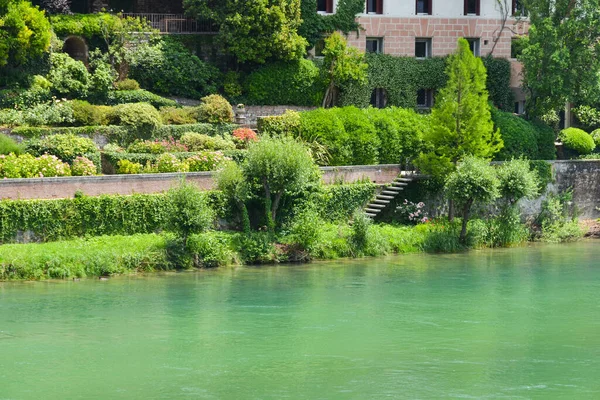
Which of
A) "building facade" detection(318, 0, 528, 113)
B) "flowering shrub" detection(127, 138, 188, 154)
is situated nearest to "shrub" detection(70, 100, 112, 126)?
"flowering shrub" detection(127, 138, 188, 154)

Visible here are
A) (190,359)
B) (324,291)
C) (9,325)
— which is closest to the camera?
(190,359)

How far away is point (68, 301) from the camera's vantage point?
34.2 meters

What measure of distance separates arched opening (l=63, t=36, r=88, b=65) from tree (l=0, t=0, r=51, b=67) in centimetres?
251

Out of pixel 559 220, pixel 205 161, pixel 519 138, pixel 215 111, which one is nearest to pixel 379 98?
pixel 519 138

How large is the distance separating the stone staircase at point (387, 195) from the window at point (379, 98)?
34.8 feet

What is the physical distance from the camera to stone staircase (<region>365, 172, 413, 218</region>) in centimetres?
4423

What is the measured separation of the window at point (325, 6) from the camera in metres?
54.7

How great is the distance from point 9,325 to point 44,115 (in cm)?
1480

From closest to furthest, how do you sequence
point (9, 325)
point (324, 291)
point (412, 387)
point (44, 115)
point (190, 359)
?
point (412, 387), point (190, 359), point (9, 325), point (324, 291), point (44, 115)

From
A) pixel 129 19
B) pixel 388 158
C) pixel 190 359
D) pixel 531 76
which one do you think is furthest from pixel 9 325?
pixel 531 76

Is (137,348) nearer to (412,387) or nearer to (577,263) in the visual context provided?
(412,387)

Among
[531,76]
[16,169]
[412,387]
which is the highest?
[531,76]

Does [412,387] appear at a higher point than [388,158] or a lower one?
lower

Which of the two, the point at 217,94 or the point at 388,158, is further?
the point at 217,94
